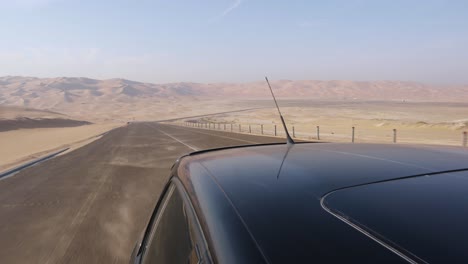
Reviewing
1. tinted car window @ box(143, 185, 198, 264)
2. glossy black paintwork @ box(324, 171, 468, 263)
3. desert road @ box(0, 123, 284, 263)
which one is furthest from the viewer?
desert road @ box(0, 123, 284, 263)

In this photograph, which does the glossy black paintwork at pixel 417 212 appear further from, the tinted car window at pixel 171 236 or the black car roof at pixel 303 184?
the tinted car window at pixel 171 236

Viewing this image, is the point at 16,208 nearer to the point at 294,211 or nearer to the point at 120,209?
the point at 120,209

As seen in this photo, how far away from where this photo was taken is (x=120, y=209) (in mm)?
7531

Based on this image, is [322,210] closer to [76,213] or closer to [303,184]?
[303,184]

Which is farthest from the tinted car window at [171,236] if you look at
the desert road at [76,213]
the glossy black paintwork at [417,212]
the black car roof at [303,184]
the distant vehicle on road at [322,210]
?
the desert road at [76,213]

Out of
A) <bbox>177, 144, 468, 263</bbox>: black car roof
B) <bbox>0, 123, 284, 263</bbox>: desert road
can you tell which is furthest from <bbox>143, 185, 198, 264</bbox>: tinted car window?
<bbox>0, 123, 284, 263</bbox>: desert road

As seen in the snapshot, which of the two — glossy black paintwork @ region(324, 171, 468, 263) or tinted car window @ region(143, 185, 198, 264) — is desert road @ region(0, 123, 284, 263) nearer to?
tinted car window @ region(143, 185, 198, 264)

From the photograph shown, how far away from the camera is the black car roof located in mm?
1299

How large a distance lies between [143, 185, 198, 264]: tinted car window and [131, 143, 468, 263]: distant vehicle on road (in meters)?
0.01

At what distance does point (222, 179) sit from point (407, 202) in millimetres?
1015

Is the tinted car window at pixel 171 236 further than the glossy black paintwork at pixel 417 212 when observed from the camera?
Yes

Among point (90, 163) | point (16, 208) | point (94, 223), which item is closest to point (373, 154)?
point (94, 223)

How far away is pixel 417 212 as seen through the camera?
1477mm

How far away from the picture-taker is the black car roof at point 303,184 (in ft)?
4.26
